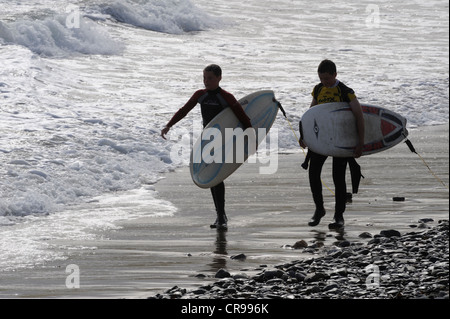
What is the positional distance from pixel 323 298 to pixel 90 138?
25.8ft

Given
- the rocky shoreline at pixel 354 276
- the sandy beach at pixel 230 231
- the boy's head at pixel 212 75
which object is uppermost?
the boy's head at pixel 212 75

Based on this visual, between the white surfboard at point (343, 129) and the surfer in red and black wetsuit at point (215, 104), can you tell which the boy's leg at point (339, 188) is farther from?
the surfer in red and black wetsuit at point (215, 104)

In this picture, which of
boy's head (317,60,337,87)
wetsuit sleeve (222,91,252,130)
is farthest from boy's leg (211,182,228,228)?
boy's head (317,60,337,87)

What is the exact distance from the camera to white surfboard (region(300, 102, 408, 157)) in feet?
21.4

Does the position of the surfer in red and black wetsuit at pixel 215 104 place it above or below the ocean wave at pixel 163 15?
below

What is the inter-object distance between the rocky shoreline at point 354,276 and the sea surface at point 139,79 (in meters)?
1.63

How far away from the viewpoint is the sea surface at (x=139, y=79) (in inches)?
318

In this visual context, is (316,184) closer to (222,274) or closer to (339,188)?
(339,188)

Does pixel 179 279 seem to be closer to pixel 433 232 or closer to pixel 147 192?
pixel 433 232

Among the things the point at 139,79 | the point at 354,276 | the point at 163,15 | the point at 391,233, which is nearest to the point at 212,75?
the point at 391,233

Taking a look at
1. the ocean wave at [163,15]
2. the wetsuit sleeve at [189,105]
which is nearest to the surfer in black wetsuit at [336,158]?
the wetsuit sleeve at [189,105]

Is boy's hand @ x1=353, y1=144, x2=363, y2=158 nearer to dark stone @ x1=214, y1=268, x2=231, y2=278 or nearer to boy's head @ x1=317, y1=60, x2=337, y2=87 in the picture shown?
boy's head @ x1=317, y1=60, x2=337, y2=87

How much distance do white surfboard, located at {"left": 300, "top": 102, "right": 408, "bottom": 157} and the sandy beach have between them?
2.19 feet

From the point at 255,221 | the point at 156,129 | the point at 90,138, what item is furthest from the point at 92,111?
the point at 255,221
